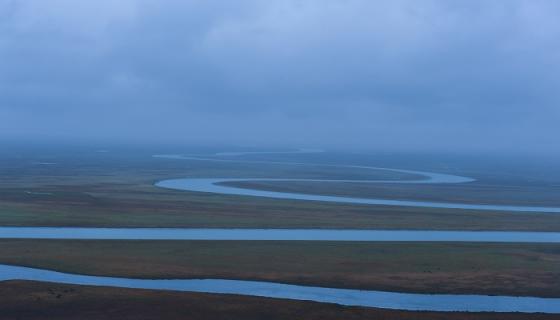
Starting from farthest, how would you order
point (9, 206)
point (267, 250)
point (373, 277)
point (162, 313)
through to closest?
1. point (9, 206)
2. point (267, 250)
3. point (373, 277)
4. point (162, 313)

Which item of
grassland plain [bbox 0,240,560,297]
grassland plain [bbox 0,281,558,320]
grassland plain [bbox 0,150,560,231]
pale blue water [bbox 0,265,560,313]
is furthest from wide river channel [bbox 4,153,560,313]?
grassland plain [bbox 0,150,560,231]

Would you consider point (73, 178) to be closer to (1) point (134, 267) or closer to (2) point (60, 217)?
(2) point (60, 217)

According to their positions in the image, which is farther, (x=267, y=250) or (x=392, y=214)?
(x=392, y=214)

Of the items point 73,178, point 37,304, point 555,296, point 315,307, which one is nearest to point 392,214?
point 555,296

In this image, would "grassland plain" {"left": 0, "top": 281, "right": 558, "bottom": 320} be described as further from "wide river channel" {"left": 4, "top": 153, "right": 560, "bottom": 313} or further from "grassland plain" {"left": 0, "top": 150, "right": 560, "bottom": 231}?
"grassland plain" {"left": 0, "top": 150, "right": 560, "bottom": 231}

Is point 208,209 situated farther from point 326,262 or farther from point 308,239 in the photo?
point 326,262

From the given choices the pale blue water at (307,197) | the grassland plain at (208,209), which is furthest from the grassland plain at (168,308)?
the pale blue water at (307,197)
